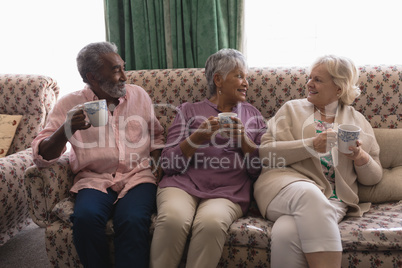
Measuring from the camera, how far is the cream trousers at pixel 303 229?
1.36 metres

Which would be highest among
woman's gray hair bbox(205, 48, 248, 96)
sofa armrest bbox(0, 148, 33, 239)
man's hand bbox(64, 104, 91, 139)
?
woman's gray hair bbox(205, 48, 248, 96)

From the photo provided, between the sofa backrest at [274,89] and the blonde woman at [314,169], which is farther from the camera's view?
the sofa backrest at [274,89]

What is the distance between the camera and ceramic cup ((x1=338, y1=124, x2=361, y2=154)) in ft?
4.68

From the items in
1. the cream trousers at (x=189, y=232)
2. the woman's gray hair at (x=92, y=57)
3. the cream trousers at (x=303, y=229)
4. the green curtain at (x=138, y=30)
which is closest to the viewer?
the cream trousers at (x=303, y=229)

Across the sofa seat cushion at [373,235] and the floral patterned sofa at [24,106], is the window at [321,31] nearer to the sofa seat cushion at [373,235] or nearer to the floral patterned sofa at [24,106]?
the sofa seat cushion at [373,235]

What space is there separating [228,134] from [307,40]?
4.42ft

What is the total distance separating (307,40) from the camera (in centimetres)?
257

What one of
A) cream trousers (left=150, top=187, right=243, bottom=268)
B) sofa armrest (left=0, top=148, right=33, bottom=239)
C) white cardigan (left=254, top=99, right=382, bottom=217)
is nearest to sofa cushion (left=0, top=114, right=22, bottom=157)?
sofa armrest (left=0, top=148, right=33, bottom=239)

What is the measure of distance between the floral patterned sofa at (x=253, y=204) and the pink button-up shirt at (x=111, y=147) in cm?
11

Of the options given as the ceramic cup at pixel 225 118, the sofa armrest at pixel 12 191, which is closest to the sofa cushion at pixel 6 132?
the sofa armrest at pixel 12 191

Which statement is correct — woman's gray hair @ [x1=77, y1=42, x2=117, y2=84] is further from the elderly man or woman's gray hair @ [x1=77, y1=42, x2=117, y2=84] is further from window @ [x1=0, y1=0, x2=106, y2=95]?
window @ [x1=0, y1=0, x2=106, y2=95]

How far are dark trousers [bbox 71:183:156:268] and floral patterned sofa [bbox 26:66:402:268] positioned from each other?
0.11 meters

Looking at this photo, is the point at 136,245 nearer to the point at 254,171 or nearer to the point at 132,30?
the point at 254,171

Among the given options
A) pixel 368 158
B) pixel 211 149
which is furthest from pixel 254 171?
pixel 368 158
